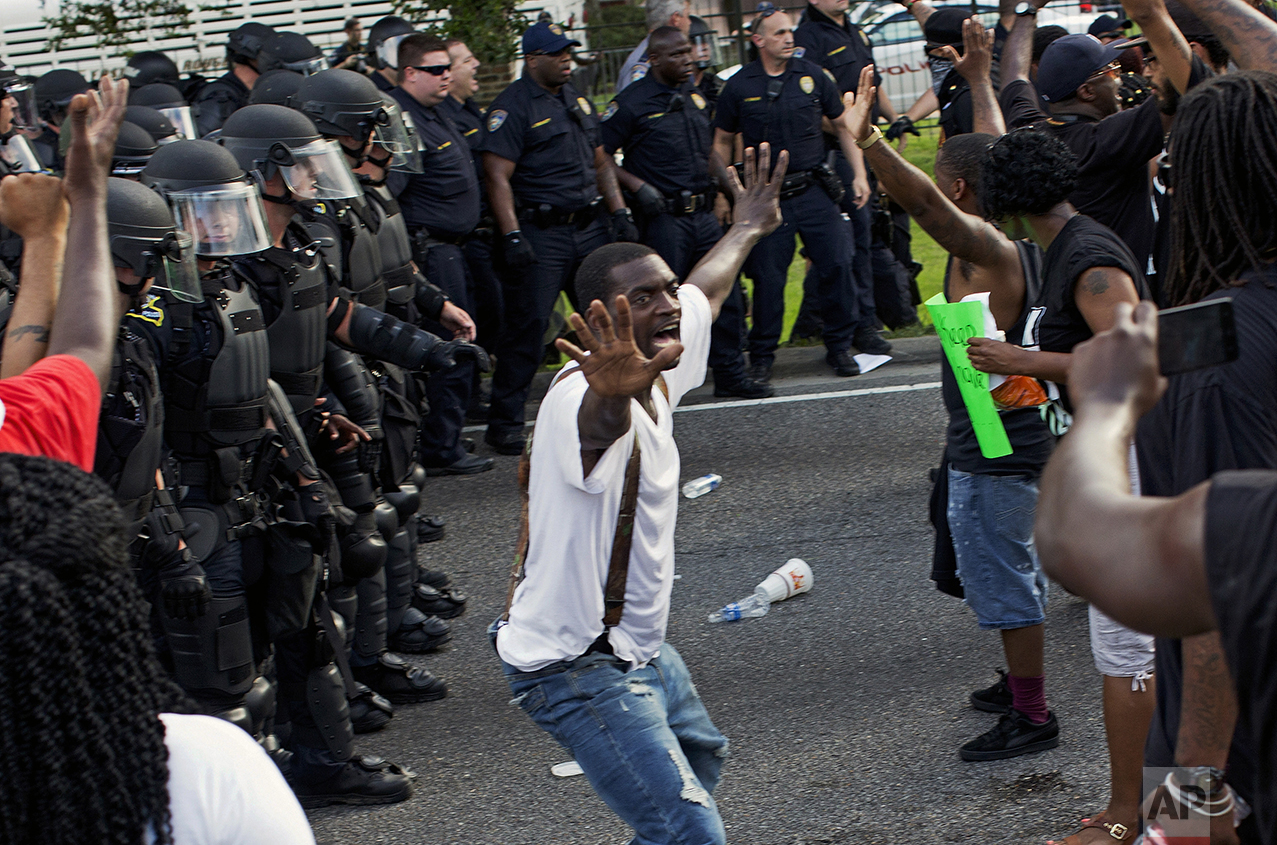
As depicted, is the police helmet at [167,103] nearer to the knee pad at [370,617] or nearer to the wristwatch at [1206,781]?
the knee pad at [370,617]

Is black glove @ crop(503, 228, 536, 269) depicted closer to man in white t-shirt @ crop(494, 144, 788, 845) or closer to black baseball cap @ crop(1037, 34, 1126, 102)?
black baseball cap @ crop(1037, 34, 1126, 102)

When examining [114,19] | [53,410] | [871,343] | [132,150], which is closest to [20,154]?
[132,150]

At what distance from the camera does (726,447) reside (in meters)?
7.72

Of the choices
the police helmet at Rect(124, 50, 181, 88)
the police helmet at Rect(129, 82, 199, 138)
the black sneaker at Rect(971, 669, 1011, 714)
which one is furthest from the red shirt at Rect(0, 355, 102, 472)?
the police helmet at Rect(124, 50, 181, 88)

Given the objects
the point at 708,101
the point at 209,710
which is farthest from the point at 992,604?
the point at 708,101

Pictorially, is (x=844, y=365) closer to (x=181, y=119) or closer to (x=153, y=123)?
(x=181, y=119)

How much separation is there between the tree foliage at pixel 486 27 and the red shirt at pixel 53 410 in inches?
376

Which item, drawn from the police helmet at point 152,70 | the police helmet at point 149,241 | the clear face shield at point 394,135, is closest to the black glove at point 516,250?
the clear face shield at point 394,135

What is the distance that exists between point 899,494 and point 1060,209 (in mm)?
3123

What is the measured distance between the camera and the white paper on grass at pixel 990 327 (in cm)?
385

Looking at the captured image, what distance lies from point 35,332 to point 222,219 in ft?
5.75

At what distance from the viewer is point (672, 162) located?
8.65 meters

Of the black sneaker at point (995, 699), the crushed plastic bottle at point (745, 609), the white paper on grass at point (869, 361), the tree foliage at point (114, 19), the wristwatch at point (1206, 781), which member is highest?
the tree foliage at point (114, 19)

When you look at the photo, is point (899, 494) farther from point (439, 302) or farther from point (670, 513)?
point (670, 513)
